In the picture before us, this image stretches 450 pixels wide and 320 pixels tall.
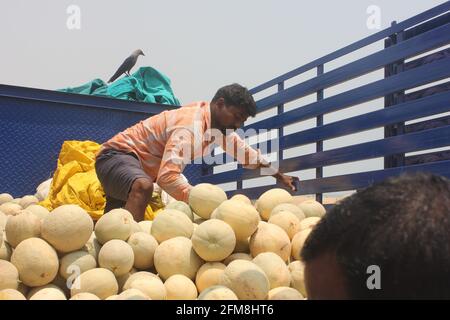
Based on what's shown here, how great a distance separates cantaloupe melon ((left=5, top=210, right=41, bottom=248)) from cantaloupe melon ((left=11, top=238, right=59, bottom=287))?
10 cm

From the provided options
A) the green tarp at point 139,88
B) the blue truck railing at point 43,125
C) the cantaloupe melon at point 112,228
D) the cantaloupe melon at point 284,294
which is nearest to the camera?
the cantaloupe melon at point 284,294

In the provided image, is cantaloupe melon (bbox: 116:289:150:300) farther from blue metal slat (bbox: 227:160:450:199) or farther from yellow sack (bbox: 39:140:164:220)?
yellow sack (bbox: 39:140:164:220)

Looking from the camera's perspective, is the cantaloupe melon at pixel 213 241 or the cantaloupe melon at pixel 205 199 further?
the cantaloupe melon at pixel 205 199

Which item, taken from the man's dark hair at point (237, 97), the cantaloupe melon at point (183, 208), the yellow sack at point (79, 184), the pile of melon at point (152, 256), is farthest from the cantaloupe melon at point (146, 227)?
the man's dark hair at point (237, 97)

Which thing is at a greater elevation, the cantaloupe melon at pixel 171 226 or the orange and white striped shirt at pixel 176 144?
the orange and white striped shirt at pixel 176 144

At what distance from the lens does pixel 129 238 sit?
8.55ft

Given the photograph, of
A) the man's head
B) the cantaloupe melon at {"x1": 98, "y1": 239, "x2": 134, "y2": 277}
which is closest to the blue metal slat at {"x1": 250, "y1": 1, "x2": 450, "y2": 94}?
the man's head

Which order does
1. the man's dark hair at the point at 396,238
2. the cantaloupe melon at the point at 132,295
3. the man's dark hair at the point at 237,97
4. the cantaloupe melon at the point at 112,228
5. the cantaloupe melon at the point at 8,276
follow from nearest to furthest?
the man's dark hair at the point at 396,238, the cantaloupe melon at the point at 132,295, the cantaloupe melon at the point at 8,276, the cantaloupe melon at the point at 112,228, the man's dark hair at the point at 237,97

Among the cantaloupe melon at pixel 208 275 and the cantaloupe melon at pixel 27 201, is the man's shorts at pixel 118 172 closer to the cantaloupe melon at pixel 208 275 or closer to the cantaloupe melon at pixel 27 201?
the cantaloupe melon at pixel 27 201

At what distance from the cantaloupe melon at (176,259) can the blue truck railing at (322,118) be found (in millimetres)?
1370

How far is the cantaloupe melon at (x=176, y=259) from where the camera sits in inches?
96.1

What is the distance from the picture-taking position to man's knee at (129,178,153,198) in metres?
3.60
